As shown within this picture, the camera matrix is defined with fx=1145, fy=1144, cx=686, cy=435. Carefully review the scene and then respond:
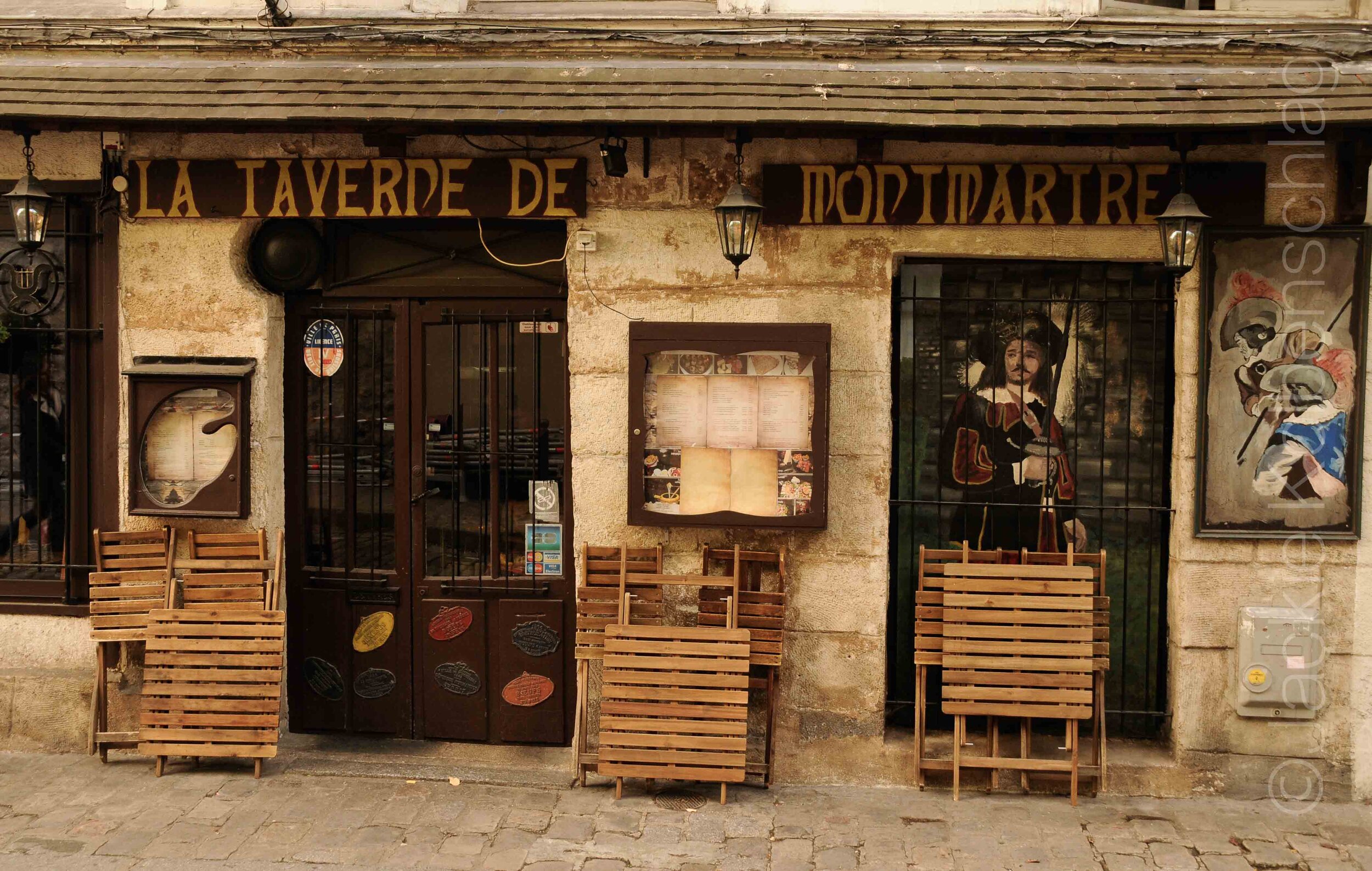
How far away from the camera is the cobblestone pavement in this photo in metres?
5.18

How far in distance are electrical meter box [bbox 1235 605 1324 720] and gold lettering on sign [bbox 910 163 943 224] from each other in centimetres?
264

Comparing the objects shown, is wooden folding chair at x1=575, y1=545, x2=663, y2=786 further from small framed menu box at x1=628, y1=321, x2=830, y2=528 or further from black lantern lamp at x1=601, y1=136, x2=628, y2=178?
black lantern lamp at x1=601, y1=136, x2=628, y2=178

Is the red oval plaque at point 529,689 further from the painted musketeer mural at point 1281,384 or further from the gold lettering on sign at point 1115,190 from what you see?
the gold lettering on sign at point 1115,190

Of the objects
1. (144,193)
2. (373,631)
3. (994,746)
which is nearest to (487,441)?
(373,631)

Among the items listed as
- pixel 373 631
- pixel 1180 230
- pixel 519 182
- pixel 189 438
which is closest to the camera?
pixel 1180 230

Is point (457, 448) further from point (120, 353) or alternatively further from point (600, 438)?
point (120, 353)

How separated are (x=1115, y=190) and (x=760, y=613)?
2859 millimetres

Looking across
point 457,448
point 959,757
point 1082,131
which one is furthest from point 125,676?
point 1082,131

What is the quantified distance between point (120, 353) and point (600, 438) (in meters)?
2.79

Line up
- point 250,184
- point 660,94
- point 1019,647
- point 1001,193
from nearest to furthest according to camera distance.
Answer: point 660,94
point 1019,647
point 1001,193
point 250,184

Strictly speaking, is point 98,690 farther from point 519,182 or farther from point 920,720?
point 920,720

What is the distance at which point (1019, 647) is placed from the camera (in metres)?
5.86

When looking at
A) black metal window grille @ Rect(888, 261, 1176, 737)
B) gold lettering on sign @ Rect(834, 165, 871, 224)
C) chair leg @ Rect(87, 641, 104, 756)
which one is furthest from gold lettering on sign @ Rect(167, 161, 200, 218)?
black metal window grille @ Rect(888, 261, 1176, 737)

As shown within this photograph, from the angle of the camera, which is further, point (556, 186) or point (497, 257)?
point (497, 257)
